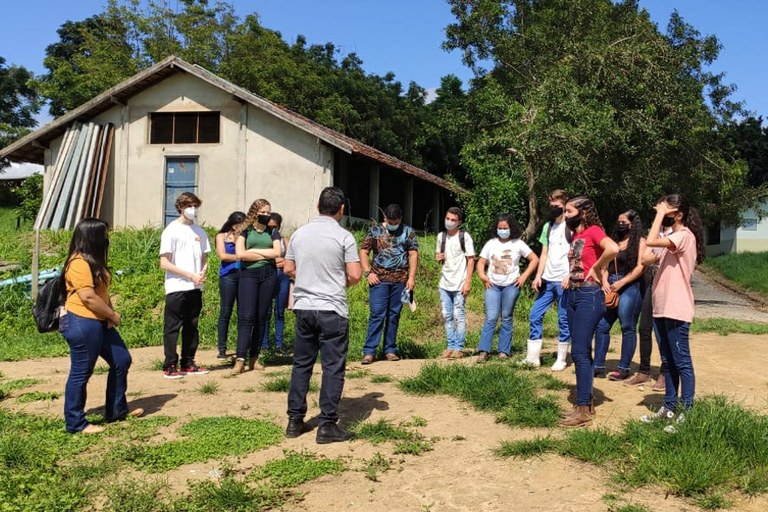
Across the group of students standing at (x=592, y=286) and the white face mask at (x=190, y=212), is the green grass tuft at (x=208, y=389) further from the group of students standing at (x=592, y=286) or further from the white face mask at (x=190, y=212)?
the group of students standing at (x=592, y=286)

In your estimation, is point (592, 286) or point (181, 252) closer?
point (592, 286)

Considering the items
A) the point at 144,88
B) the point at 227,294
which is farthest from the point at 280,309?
the point at 144,88

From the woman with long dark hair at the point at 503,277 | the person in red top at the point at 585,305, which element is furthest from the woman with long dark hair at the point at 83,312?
the woman with long dark hair at the point at 503,277

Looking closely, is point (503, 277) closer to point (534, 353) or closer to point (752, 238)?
point (534, 353)

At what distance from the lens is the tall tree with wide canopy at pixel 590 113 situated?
1426 cm

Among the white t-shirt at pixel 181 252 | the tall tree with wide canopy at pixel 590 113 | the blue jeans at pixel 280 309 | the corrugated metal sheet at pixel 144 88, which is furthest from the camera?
the corrugated metal sheet at pixel 144 88

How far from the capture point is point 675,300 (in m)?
4.65

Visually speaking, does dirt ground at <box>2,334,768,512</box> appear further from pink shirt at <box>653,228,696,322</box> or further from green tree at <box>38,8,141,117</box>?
green tree at <box>38,8,141,117</box>

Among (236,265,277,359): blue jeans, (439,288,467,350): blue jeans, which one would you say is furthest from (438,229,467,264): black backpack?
(236,265,277,359): blue jeans

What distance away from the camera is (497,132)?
50.8 ft

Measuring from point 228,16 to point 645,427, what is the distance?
3228cm

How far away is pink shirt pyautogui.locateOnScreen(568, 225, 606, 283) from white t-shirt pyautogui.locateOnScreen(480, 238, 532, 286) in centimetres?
192

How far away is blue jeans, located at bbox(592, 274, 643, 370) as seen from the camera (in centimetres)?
629

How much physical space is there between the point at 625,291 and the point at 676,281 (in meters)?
1.65
